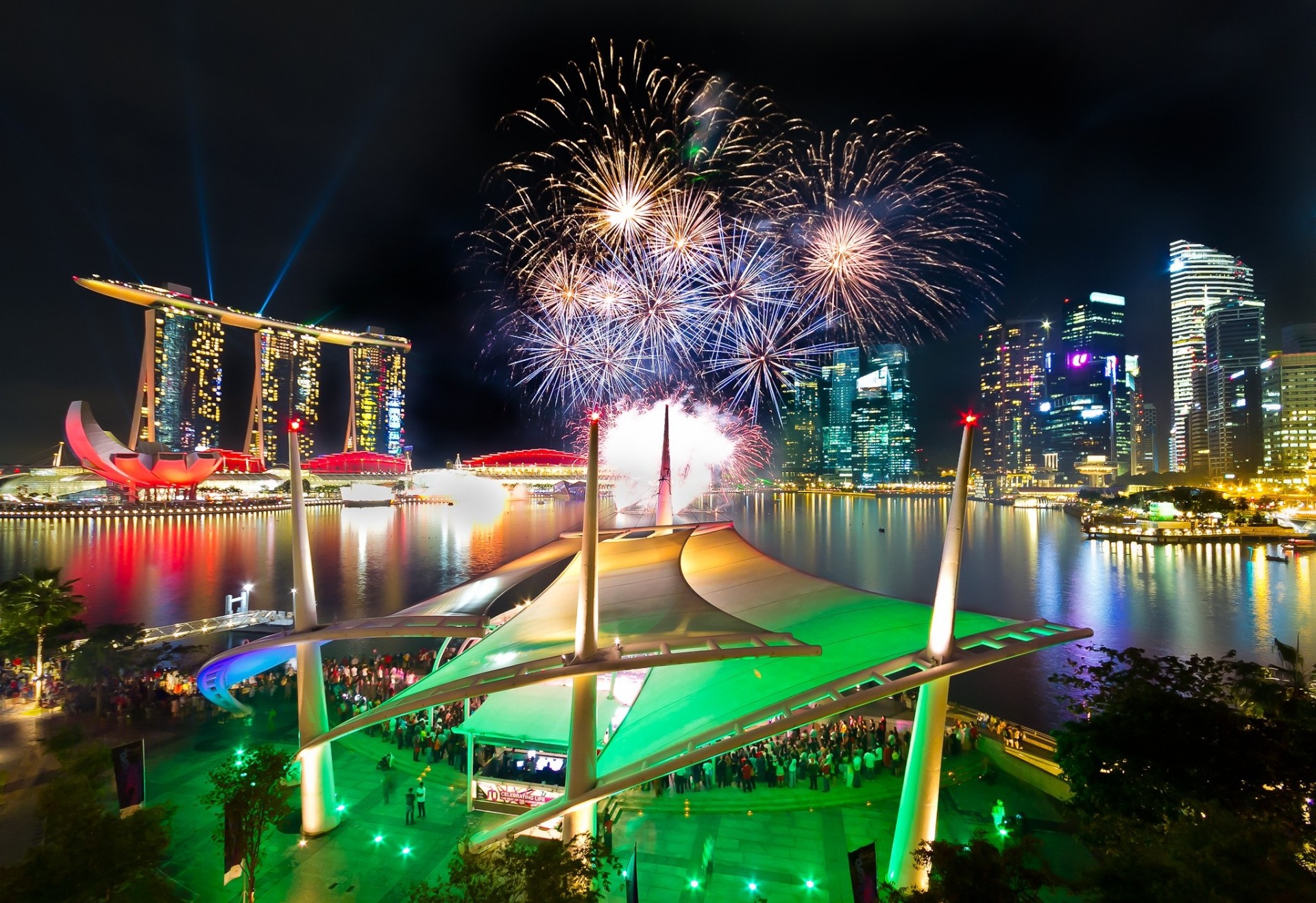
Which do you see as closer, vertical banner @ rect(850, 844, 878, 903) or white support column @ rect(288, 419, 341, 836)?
vertical banner @ rect(850, 844, 878, 903)

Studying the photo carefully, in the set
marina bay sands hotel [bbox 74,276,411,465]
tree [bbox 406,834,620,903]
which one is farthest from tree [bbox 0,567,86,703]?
marina bay sands hotel [bbox 74,276,411,465]

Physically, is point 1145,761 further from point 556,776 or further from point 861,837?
point 556,776

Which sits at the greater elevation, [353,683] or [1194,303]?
[1194,303]

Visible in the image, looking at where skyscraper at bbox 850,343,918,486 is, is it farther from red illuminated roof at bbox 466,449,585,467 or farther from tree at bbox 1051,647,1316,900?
tree at bbox 1051,647,1316,900

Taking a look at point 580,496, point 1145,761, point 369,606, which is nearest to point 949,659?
point 1145,761

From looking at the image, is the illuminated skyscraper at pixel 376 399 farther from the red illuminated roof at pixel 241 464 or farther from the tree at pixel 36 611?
the tree at pixel 36 611

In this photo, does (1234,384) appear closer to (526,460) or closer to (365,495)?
(526,460)

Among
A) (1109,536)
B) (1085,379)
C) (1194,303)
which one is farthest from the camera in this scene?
(1194,303)
